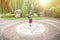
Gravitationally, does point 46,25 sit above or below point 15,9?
below

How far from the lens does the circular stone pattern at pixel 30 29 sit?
6.86ft

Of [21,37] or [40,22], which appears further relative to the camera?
[40,22]

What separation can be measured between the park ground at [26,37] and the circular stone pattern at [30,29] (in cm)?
5

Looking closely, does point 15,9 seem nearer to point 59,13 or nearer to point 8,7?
point 8,7

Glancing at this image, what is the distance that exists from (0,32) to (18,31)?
0.27 metres

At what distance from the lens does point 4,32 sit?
211 centimetres

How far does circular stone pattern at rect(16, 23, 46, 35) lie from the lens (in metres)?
2.09

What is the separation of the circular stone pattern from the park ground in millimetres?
49

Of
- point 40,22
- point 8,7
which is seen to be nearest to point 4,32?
point 8,7

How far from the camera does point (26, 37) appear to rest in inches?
80.8

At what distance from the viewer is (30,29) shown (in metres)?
2.12

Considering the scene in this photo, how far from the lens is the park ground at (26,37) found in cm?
206

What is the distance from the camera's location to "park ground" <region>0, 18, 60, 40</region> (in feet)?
6.77

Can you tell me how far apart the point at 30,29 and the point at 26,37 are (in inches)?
5.5
